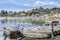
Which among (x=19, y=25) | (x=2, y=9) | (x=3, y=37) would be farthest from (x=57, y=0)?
(x=3, y=37)

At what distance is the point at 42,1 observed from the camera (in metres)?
1.92

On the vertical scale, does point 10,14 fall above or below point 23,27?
above

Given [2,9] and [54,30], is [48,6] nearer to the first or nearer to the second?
[54,30]

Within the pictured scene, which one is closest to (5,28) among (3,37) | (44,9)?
(3,37)

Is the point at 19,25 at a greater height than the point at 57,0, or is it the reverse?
the point at 57,0

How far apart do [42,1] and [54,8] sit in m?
0.21

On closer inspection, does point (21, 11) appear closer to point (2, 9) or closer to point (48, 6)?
point (2, 9)

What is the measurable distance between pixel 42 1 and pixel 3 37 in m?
0.81

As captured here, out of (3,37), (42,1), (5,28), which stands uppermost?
(42,1)

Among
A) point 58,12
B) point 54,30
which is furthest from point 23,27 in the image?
point 58,12

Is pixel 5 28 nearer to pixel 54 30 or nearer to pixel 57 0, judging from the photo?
pixel 54 30

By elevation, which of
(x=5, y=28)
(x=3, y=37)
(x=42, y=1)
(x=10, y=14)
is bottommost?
(x=3, y=37)

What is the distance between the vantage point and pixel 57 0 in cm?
191

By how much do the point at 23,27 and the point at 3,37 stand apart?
33 centimetres
